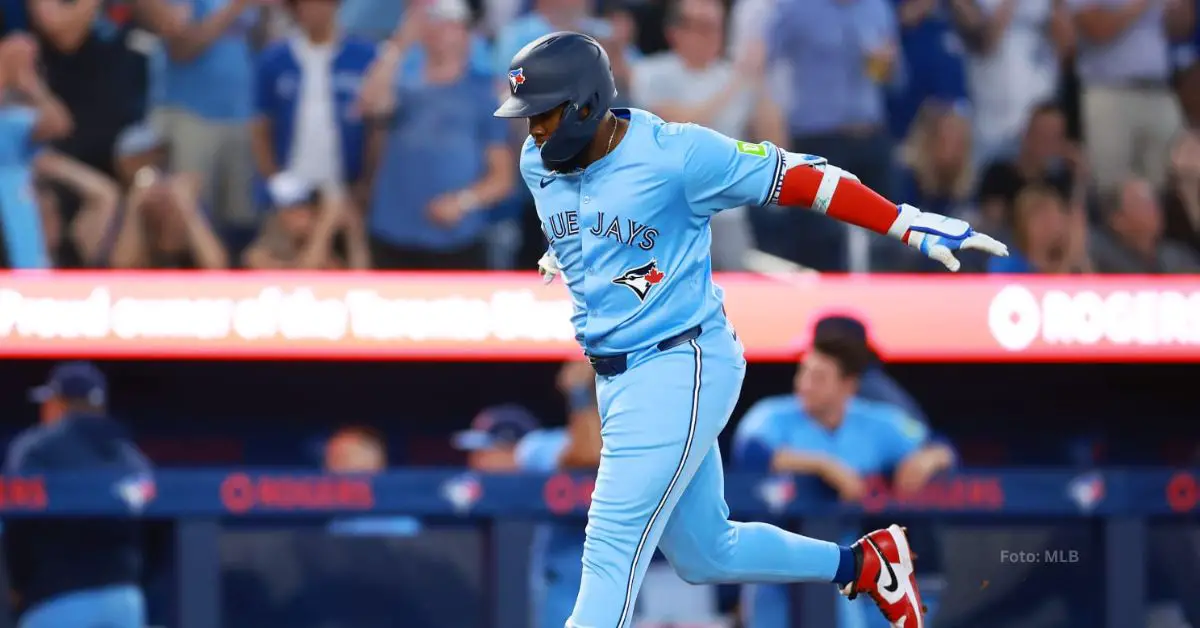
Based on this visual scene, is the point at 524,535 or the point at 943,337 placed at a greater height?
the point at 943,337

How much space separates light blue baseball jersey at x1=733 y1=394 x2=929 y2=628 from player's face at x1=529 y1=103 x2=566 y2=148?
1.99 metres

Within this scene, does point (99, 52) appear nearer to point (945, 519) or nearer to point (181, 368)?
point (181, 368)

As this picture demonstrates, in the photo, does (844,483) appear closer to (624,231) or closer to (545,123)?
(624,231)

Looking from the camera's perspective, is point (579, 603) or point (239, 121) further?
point (239, 121)

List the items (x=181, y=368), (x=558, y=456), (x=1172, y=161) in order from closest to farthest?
(x=558, y=456)
(x=1172, y=161)
(x=181, y=368)

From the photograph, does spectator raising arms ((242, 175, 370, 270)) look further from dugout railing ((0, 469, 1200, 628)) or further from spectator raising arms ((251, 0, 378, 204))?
dugout railing ((0, 469, 1200, 628))

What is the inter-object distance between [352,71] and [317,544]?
2495mm

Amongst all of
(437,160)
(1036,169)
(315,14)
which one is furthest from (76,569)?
(1036,169)

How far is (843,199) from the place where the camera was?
3.37m

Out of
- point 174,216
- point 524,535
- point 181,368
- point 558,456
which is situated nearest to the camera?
point 524,535

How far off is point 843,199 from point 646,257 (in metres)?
0.42

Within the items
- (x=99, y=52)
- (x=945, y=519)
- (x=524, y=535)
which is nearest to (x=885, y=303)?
(x=945, y=519)

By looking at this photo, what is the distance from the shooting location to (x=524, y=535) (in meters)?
4.93

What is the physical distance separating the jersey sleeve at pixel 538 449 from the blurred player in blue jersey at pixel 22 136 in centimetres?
204
